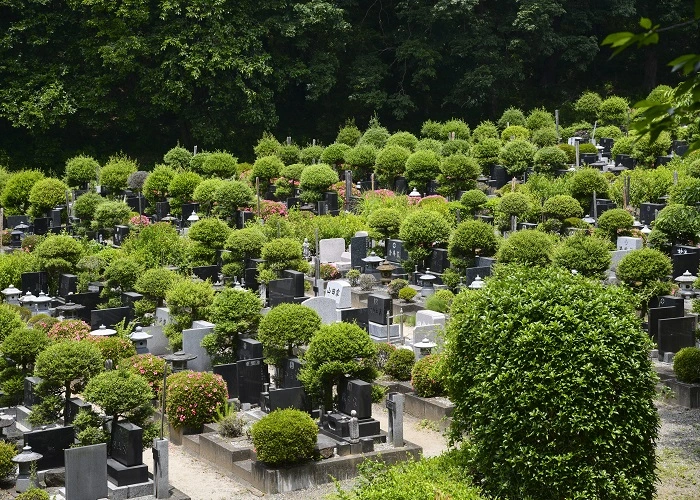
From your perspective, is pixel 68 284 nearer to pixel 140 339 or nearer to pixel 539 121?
pixel 140 339

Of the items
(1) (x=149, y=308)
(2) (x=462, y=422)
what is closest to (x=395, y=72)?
(1) (x=149, y=308)

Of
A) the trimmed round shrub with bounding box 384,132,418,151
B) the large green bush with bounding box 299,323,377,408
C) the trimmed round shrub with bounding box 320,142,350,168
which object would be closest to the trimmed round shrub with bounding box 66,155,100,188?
the trimmed round shrub with bounding box 320,142,350,168

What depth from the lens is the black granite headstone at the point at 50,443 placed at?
1420cm

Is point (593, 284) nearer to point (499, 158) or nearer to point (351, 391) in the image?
point (351, 391)

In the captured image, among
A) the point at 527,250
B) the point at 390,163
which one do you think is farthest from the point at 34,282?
the point at 390,163

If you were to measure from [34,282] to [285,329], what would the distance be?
825cm

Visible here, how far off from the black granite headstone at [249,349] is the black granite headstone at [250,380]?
0.36 metres

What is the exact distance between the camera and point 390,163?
3394 cm

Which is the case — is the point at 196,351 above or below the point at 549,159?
below

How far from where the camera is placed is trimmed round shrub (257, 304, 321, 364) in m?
16.8

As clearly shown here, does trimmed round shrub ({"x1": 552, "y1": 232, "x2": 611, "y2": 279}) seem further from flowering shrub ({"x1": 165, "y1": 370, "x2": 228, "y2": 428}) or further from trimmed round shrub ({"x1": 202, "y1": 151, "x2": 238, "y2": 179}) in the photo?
trimmed round shrub ({"x1": 202, "y1": 151, "x2": 238, "y2": 179})

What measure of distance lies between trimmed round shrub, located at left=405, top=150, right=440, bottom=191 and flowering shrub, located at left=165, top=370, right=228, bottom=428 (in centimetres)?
1761

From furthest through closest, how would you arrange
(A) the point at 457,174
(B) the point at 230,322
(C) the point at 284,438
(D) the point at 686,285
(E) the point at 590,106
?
(E) the point at 590,106
(A) the point at 457,174
(D) the point at 686,285
(B) the point at 230,322
(C) the point at 284,438

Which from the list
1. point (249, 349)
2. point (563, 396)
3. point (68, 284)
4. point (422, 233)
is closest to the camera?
point (563, 396)
